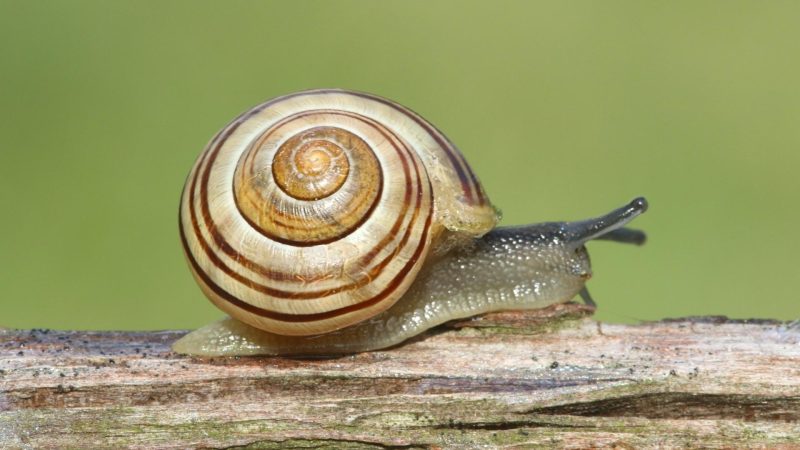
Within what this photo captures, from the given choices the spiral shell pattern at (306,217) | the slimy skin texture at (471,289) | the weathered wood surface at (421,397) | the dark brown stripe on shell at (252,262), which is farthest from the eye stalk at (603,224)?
the dark brown stripe on shell at (252,262)

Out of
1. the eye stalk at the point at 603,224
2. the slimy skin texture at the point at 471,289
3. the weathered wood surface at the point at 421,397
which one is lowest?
the weathered wood surface at the point at 421,397

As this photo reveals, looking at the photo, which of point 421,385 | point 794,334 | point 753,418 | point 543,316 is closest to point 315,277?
point 421,385

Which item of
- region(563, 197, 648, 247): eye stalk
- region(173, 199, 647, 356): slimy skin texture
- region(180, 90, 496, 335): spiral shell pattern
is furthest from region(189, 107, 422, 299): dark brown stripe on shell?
region(563, 197, 648, 247): eye stalk

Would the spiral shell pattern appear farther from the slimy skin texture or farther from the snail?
the slimy skin texture

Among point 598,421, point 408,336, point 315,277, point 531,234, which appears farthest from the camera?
point 531,234

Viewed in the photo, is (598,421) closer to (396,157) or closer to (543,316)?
(543,316)

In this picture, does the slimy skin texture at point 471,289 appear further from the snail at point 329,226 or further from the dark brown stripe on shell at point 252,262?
the dark brown stripe on shell at point 252,262

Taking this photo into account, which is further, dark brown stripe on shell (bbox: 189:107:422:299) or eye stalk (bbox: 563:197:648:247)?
eye stalk (bbox: 563:197:648:247)

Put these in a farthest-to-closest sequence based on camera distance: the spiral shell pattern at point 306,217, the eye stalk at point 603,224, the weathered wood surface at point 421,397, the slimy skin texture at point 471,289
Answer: the eye stalk at point 603,224 → the slimy skin texture at point 471,289 → the spiral shell pattern at point 306,217 → the weathered wood surface at point 421,397
